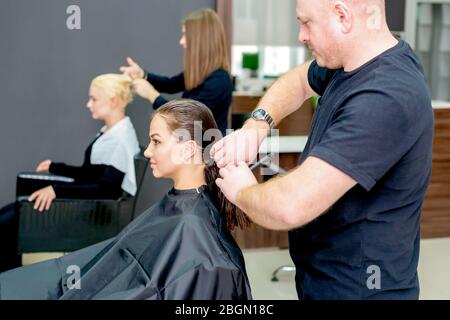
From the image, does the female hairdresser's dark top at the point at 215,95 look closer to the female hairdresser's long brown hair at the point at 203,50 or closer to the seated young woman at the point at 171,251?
the female hairdresser's long brown hair at the point at 203,50

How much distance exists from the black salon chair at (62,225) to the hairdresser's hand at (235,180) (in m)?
1.64

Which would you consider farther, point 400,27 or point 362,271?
point 400,27

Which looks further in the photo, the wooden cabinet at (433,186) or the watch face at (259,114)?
the wooden cabinet at (433,186)

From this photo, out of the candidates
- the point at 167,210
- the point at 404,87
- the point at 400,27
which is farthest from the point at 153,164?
the point at 400,27

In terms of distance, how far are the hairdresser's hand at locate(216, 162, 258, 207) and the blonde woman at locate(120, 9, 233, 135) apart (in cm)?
163

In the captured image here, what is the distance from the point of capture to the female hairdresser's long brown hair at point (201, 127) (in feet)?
5.78

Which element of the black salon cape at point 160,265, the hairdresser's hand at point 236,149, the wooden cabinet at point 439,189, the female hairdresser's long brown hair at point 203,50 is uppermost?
the female hairdresser's long brown hair at point 203,50

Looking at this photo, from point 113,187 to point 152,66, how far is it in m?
0.77

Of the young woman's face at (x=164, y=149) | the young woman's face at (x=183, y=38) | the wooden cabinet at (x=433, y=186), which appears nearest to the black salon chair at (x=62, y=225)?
the young woman's face at (x=183, y=38)

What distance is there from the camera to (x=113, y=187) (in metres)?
2.83

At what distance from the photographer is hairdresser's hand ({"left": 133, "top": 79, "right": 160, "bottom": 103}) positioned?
293 centimetres

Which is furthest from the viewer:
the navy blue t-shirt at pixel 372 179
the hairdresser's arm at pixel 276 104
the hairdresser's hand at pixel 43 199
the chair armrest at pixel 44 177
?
the chair armrest at pixel 44 177

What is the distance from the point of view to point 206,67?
2.92m
